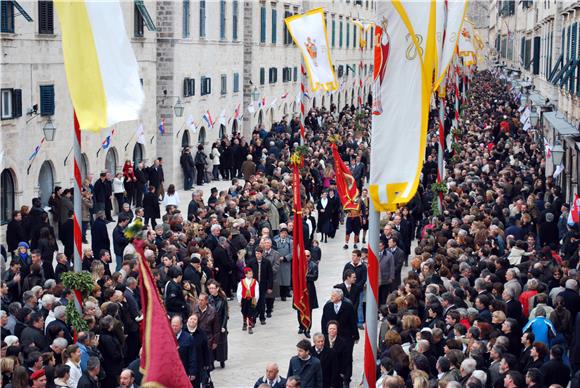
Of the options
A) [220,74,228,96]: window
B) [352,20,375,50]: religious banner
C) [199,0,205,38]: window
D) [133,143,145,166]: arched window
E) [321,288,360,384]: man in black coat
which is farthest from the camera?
[352,20,375,50]: religious banner

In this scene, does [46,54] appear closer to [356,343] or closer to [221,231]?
[221,231]

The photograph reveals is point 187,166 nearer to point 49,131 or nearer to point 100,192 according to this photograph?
point 100,192

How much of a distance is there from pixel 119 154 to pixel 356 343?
1566cm

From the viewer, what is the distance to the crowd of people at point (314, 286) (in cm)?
1266

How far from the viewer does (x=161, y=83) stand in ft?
120

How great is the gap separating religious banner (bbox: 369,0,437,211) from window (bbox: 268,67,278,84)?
41323 millimetres

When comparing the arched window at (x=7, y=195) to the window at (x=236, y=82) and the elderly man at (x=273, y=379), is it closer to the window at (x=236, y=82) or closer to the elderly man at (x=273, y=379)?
the elderly man at (x=273, y=379)

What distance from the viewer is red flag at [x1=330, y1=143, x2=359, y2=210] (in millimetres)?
22734

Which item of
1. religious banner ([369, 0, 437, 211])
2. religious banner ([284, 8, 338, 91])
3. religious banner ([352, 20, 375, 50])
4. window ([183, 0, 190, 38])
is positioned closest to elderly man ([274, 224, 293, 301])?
religious banner ([284, 8, 338, 91])

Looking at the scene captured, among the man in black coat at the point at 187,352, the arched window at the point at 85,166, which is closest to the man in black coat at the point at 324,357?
the man in black coat at the point at 187,352

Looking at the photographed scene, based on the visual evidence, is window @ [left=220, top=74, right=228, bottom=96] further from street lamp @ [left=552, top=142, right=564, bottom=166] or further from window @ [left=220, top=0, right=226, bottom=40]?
street lamp @ [left=552, top=142, right=564, bottom=166]

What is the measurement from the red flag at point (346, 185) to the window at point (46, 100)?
25.6 ft

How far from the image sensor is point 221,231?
20.7 m

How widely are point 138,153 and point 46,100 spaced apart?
7.40m
